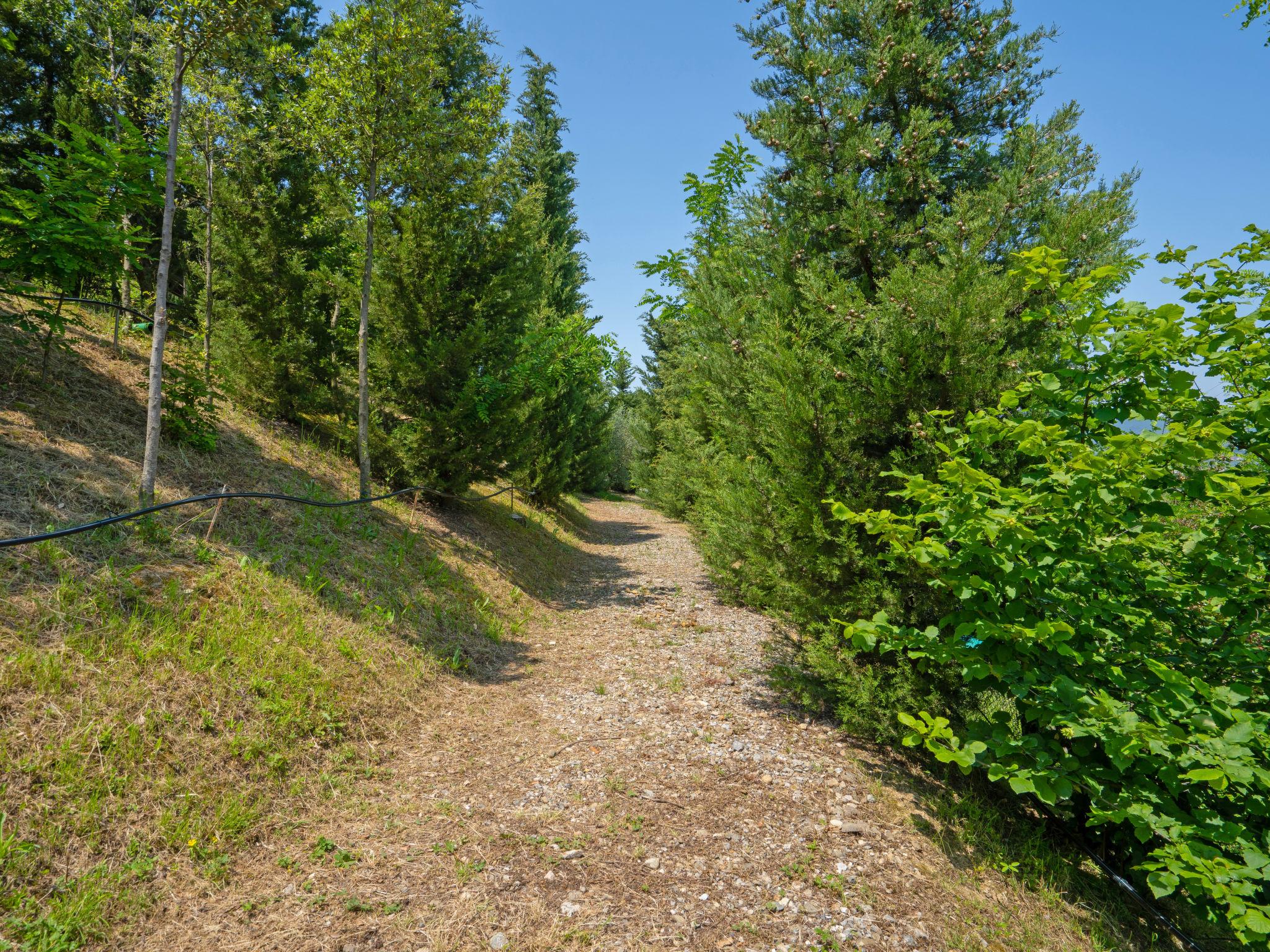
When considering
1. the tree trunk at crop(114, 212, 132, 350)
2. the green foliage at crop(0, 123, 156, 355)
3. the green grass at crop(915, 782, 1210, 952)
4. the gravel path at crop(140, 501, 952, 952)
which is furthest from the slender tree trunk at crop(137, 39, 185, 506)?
the green grass at crop(915, 782, 1210, 952)

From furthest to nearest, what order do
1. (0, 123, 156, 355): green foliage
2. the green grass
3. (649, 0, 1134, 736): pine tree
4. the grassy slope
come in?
(0, 123, 156, 355): green foliage → (649, 0, 1134, 736): pine tree → the green grass → the grassy slope

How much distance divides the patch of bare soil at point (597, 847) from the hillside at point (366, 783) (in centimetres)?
2

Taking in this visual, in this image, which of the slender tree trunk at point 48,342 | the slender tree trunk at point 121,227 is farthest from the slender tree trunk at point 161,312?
the slender tree trunk at point 48,342

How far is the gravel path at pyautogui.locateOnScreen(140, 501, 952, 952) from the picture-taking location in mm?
2521

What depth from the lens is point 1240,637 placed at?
282cm

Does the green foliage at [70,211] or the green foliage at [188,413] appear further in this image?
the green foliage at [188,413]

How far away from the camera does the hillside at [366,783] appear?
8.36 feet

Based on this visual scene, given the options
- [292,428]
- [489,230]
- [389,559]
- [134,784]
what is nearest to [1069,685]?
[134,784]

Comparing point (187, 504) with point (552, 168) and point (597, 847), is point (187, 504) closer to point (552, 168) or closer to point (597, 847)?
point (597, 847)

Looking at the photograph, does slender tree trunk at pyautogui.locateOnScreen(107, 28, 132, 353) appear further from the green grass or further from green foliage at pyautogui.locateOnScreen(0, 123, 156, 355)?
the green grass

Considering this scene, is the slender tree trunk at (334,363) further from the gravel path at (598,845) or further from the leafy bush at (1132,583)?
the leafy bush at (1132,583)

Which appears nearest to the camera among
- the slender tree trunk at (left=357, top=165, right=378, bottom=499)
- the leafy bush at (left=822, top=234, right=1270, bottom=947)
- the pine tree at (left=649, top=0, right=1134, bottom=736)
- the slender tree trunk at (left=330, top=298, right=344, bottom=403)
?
the leafy bush at (left=822, top=234, right=1270, bottom=947)

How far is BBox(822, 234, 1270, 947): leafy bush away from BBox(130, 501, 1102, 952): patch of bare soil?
881mm

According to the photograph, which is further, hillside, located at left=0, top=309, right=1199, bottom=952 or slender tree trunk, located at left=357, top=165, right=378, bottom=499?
slender tree trunk, located at left=357, top=165, right=378, bottom=499
